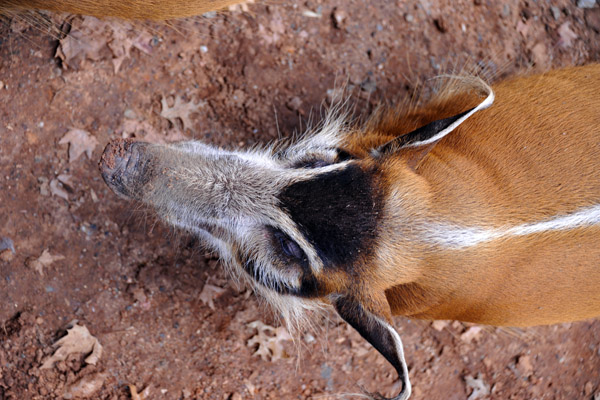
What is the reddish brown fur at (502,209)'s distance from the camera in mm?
2908

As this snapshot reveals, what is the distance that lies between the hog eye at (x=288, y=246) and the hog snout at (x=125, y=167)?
0.87m

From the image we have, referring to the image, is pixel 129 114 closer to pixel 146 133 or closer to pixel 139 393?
pixel 146 133

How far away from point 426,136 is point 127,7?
211 centimetres

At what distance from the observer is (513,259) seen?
3059 mm

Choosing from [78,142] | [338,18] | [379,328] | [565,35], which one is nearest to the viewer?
[379,328]

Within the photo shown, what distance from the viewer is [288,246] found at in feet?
9.93

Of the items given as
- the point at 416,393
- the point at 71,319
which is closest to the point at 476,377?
the point at 416,393

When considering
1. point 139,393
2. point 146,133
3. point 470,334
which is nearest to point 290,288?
point 139,393

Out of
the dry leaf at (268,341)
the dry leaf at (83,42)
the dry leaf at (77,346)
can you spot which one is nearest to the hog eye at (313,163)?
the dry leaf at (268,341)

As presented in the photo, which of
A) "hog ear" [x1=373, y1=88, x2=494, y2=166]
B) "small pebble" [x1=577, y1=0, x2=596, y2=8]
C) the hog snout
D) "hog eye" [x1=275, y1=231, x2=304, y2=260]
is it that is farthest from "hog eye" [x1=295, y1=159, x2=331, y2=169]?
"small pebble" [x1=577, y1=0, x2=596, y2=8]

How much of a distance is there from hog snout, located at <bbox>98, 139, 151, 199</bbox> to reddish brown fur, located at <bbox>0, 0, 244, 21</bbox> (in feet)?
3.13

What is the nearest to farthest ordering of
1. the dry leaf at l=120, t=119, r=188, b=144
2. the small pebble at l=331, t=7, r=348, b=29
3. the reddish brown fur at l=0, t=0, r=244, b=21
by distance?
the reddish brown fur at l=0, t=0, r=244, b=21 < the dry leaf at l=120, t=119, r=188, b=144 < the small pebble at l=331, t=7, r=348, b=29

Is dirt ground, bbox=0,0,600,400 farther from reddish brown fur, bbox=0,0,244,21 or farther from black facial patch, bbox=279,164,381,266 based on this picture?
black facial patch, bbox=279,164,381,266

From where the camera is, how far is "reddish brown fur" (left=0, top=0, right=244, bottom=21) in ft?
10.6
